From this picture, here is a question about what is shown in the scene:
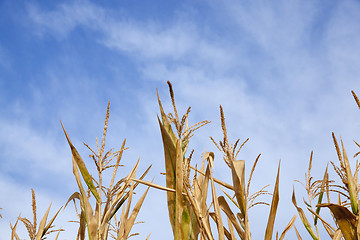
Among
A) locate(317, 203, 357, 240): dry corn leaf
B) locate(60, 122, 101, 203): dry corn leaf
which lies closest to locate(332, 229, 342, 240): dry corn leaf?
locate(317, 203, 357, 240): dry corn leaf

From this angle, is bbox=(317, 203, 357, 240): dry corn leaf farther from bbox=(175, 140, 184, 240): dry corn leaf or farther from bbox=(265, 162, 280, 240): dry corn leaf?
bbox=(175, 140, 184, 240): dry corn leaf

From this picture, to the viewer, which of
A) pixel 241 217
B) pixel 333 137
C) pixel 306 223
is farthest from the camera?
pixel 306 223

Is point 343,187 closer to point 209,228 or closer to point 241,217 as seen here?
point 241,217

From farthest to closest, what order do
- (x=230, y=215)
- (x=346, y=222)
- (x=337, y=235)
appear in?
(x=337, y=235) < (x=346, y=222) < (x=230, y=215)

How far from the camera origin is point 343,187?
1944mm

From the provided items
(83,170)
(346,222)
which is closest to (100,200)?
(83,170)

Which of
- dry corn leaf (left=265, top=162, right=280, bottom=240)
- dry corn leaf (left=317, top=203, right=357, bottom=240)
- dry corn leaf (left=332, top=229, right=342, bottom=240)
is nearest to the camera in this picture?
dry corn leaf (left=265, top=162, right=280, bottom=240)

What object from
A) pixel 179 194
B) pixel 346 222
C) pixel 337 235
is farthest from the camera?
pixel 337 235

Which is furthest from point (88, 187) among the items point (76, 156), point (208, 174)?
point (208, 174)

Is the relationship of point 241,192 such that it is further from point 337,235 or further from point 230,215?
point 337,235

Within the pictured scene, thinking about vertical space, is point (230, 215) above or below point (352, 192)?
below

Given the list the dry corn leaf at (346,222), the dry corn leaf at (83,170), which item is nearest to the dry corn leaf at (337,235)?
the dry corn leaf at (346,222)

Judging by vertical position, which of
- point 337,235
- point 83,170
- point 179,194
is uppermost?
point 83,170

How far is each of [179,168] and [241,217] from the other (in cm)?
42
